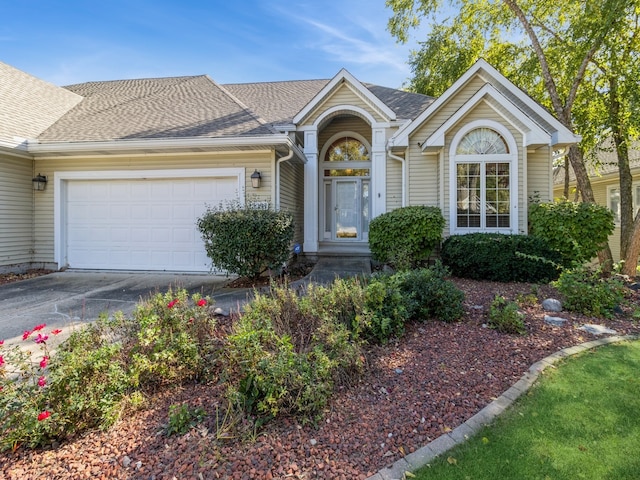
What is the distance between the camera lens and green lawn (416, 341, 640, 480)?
220cm

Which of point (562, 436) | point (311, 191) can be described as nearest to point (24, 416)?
point (562, 436)

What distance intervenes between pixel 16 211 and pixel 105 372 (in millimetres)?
8652

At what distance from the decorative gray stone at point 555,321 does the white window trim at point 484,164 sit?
4166 mm

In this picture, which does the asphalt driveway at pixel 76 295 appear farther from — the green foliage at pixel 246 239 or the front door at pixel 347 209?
the front door at pixel 347 209

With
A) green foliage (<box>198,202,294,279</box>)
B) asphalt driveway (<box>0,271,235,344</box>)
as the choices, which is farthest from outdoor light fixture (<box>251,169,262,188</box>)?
asphalt driveway (<box>0,271,235,344</box>)

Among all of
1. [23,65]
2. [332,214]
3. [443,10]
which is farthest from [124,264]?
[443,10]

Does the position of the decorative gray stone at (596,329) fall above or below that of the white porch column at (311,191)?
below

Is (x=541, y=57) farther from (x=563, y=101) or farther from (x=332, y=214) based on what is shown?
(x=332, y=214)

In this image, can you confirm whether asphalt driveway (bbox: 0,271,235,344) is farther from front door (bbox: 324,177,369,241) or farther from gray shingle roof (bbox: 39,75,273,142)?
front door (bbox: 324,177,369,241)

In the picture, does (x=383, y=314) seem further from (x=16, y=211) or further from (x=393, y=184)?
(x=16, y=211)

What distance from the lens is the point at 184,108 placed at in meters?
9.77

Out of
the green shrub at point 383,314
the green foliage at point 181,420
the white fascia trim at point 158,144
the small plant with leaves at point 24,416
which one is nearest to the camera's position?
the small plant with leaves at point 24,416

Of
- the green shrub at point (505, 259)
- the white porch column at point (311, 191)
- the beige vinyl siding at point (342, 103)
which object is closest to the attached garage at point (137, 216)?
the white porch column at point (311, 191)

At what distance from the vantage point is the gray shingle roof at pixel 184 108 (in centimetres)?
852
